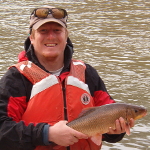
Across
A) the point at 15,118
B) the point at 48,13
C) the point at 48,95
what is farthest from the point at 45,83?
the point at 48,13

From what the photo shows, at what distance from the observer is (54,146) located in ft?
14.8

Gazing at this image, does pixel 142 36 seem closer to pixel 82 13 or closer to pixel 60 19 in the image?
pixel 82 13

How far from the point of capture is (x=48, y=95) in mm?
4742

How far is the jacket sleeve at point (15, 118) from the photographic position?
14.3 ft

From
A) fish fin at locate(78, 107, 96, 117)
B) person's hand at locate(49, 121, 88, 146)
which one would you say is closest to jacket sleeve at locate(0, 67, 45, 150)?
person's hand at locate(49, 121, 88, 146)

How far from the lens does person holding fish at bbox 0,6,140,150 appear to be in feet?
14.4

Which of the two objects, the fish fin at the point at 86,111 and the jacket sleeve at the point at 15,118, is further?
the fish fin at the point at 86,111

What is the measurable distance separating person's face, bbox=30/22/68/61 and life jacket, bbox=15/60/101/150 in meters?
0.19

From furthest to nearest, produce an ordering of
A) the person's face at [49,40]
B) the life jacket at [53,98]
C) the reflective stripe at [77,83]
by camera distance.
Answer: the reflective stripe at [77,83] < the person's face at [49,40] < the life jacket at [53,98]

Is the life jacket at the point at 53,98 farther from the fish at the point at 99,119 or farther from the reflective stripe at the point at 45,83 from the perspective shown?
the fish at the point at 99,119

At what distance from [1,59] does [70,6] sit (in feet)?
24.8

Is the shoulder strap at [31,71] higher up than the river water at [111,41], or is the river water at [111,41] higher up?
the shoulder strap at [31,71]

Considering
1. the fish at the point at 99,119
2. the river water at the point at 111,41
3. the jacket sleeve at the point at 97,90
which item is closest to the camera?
the fish at the point at 99,119

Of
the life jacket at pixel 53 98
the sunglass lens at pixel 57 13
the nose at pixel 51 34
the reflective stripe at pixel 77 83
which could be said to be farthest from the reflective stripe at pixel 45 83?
the sunglass lens at pixel 57 13
